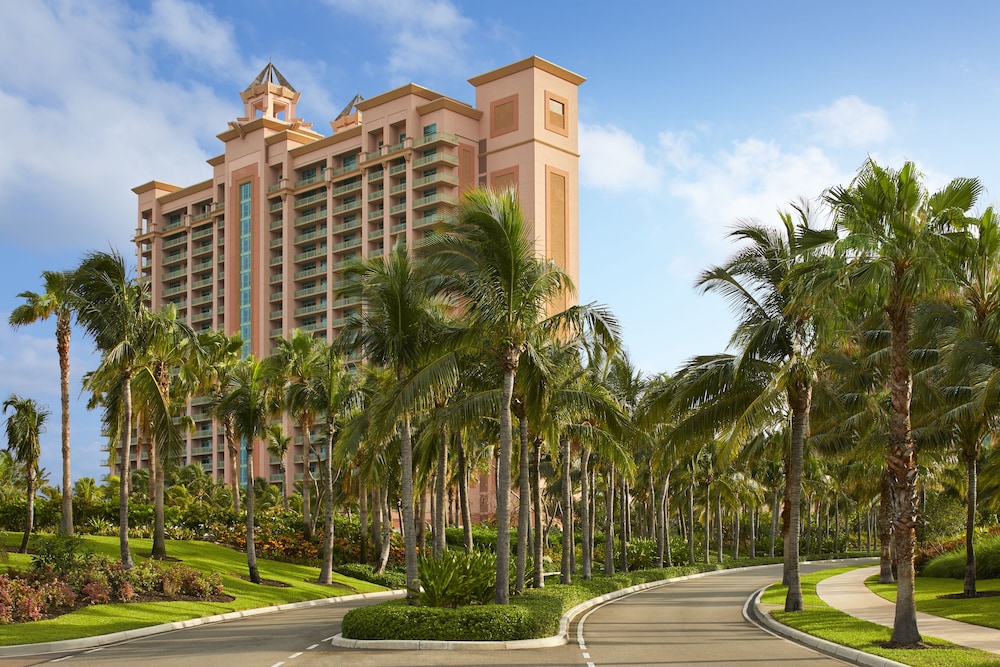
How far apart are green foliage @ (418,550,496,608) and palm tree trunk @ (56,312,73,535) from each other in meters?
17.7

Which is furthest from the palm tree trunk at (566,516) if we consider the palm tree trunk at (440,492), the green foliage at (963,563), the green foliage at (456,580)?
the green foliage at (963,563)

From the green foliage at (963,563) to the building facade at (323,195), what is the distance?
51.9 m

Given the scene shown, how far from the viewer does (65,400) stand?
36.8m

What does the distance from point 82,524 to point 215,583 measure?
63.3ft

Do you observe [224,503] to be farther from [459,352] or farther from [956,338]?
[956,338]

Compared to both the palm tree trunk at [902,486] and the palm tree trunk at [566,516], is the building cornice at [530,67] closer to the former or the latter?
the palm tree trunk at [566,516]

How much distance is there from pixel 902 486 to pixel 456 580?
34.3ft

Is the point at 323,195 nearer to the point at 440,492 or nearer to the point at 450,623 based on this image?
the point at 440,492

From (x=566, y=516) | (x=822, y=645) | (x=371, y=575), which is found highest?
(x=566, y=516)

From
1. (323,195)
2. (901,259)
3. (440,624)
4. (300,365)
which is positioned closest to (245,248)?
→ (323,195)

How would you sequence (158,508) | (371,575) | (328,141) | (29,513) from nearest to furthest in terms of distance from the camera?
(158,508) < (29,513) < (371,575) < (328,141)

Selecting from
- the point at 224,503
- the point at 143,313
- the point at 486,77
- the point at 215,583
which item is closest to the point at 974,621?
the point at 215,583

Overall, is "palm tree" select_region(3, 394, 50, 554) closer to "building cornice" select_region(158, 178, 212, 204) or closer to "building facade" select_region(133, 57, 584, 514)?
"building facade" select_region(133, 57, 584, 514)

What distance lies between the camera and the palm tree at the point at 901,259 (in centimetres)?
2000
